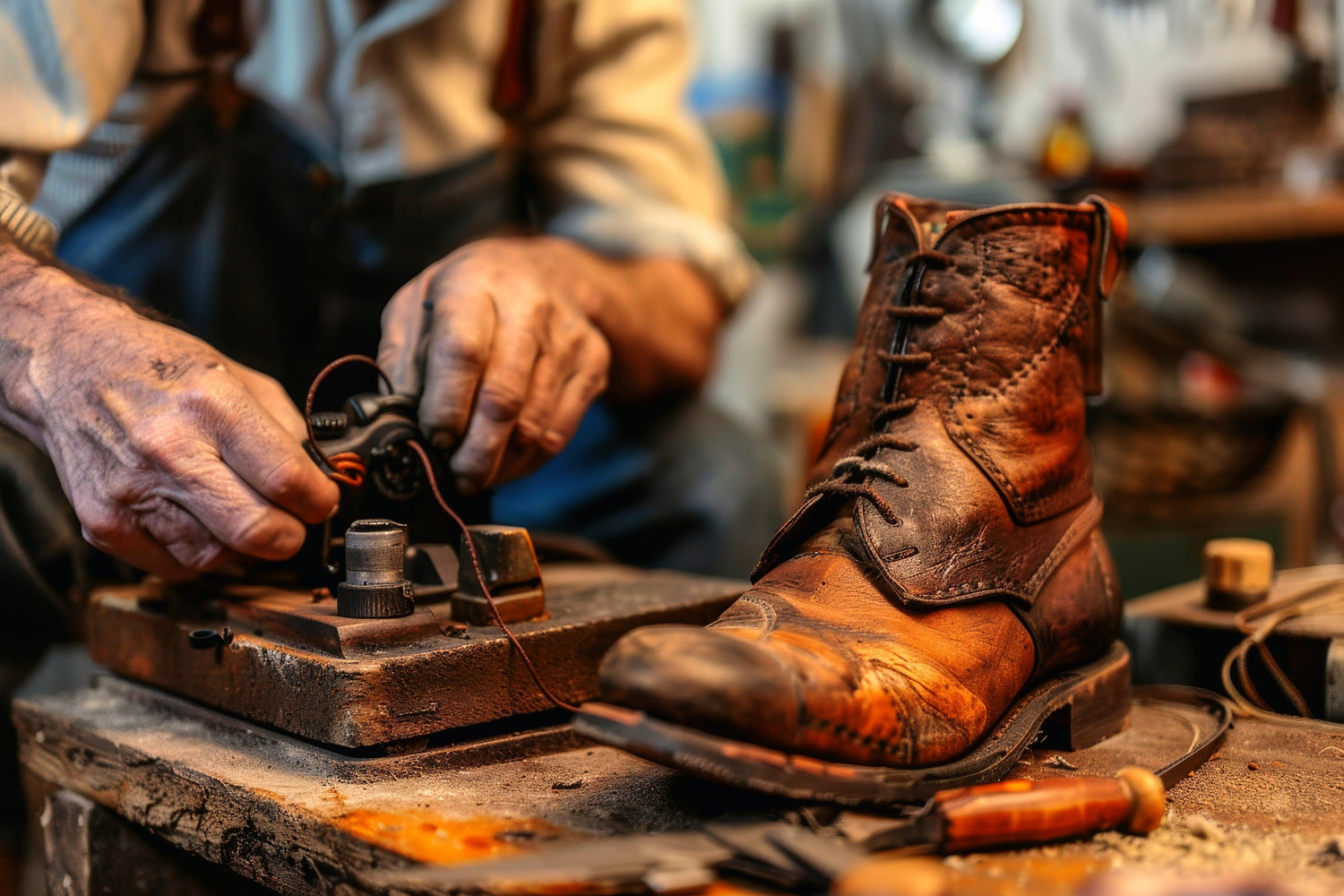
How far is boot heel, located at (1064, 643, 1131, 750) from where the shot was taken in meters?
0.83

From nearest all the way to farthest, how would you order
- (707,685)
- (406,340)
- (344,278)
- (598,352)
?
(707,685), (406,340), (598,352), (344,278)

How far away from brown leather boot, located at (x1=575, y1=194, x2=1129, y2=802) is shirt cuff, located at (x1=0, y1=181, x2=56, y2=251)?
0.73 m

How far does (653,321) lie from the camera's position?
5.09 ft

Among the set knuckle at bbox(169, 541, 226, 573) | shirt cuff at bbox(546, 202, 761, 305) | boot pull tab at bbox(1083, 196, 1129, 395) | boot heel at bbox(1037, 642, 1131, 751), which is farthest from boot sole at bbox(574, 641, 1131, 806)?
shirt cuff at bbox(546, 202, 761, 305)

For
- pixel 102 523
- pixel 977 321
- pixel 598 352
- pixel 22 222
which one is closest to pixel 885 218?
pixel 977 321

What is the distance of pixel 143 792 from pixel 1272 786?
80 cm

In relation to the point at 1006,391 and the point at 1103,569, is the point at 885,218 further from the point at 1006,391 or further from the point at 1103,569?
the point at 1103,569

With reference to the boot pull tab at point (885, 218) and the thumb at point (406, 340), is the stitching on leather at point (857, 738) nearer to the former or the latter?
the boot pull tab at point (885, 218)

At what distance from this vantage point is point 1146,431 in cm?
219

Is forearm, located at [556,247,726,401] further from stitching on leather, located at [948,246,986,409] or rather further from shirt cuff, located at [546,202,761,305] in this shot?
stitching on leather, located at [948,246,986,409]

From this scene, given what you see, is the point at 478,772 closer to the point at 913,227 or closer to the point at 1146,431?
the point at 913,227

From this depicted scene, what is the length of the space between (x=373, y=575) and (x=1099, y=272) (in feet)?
1.99

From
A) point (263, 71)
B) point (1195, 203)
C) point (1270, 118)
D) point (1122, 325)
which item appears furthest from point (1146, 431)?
point (263, 71)

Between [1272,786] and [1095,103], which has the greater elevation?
[1095,103]
